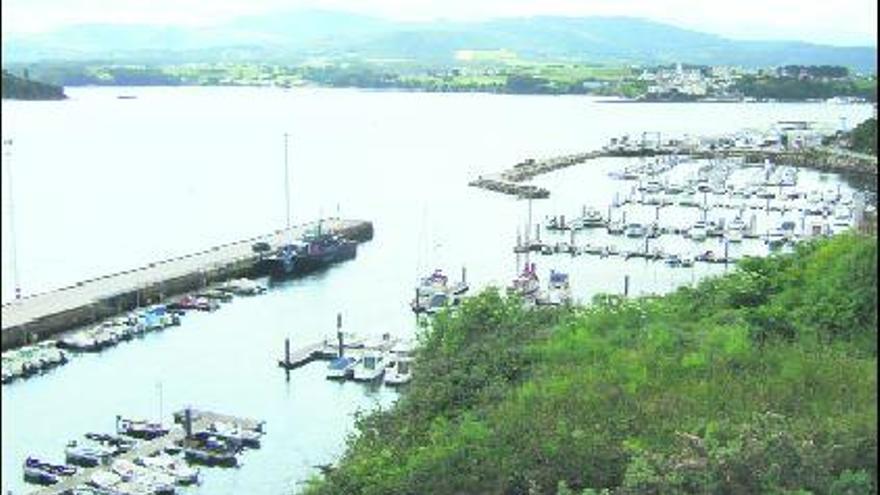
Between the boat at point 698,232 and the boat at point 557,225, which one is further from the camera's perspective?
the boat at point 557,225

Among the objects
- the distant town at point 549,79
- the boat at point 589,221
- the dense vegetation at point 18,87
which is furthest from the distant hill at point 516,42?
the boat at point 589,221

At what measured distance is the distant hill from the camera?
61.6 metres

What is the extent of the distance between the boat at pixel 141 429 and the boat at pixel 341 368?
1.97 m

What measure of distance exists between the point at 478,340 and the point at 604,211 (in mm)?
13107

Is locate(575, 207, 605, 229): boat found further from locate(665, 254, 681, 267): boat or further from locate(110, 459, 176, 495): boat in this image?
locate(110, 459, 176, 495): boat

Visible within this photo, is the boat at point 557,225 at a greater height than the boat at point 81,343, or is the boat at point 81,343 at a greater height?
the boat at point 557,225

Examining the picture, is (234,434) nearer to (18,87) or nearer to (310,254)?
(18,87)

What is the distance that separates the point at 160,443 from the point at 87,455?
506mm

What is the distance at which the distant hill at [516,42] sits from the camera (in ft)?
202

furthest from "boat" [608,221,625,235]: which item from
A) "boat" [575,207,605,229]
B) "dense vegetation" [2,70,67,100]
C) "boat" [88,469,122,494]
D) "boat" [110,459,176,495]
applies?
"boat" [88,469,122,494]

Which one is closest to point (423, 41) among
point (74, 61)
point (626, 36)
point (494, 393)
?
point (626, 36)

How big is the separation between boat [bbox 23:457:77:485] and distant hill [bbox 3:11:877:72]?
146 ft

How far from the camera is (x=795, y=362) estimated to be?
5625 mm

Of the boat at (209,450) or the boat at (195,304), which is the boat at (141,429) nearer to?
the boat at (209,450)
